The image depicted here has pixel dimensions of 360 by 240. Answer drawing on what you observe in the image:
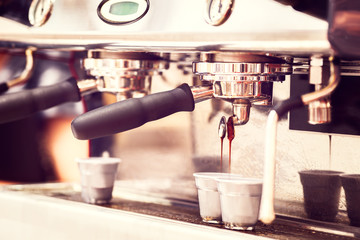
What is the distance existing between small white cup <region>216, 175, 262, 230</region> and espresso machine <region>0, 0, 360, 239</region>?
0.02 m

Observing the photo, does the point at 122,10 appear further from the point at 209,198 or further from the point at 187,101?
the point at 209,198

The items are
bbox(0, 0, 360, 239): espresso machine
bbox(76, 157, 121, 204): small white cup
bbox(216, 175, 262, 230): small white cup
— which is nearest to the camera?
bbox(0, 0, 360, 239): espresso machine

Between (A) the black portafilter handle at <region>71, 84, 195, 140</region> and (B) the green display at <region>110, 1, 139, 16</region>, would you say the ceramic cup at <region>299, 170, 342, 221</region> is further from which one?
(B) the green display at <region>110, 1, 139, 16</region>

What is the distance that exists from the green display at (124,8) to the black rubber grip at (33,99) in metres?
0.18

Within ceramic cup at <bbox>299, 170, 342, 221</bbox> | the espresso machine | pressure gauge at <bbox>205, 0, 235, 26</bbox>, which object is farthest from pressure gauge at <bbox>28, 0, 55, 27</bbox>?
ceramic cup at <bbox>299, 170, 342, 221</bbox>

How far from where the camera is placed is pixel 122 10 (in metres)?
0.71

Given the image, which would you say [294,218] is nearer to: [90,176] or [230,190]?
[230,190]

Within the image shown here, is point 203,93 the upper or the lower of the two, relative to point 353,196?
upper

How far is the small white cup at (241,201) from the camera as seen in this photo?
0.72 meters

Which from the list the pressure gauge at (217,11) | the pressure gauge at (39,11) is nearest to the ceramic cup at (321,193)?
the pressure gauge at (217,11)

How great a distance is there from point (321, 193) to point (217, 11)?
0.30 meters

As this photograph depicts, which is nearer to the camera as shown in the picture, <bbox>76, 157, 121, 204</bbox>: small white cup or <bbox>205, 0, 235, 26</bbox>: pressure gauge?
<bbox>205, 0, 235, 26</bbox>: pressure gauge

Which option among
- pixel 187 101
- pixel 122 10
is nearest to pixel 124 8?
pixel 122 10

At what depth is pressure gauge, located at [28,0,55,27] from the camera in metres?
0.78
